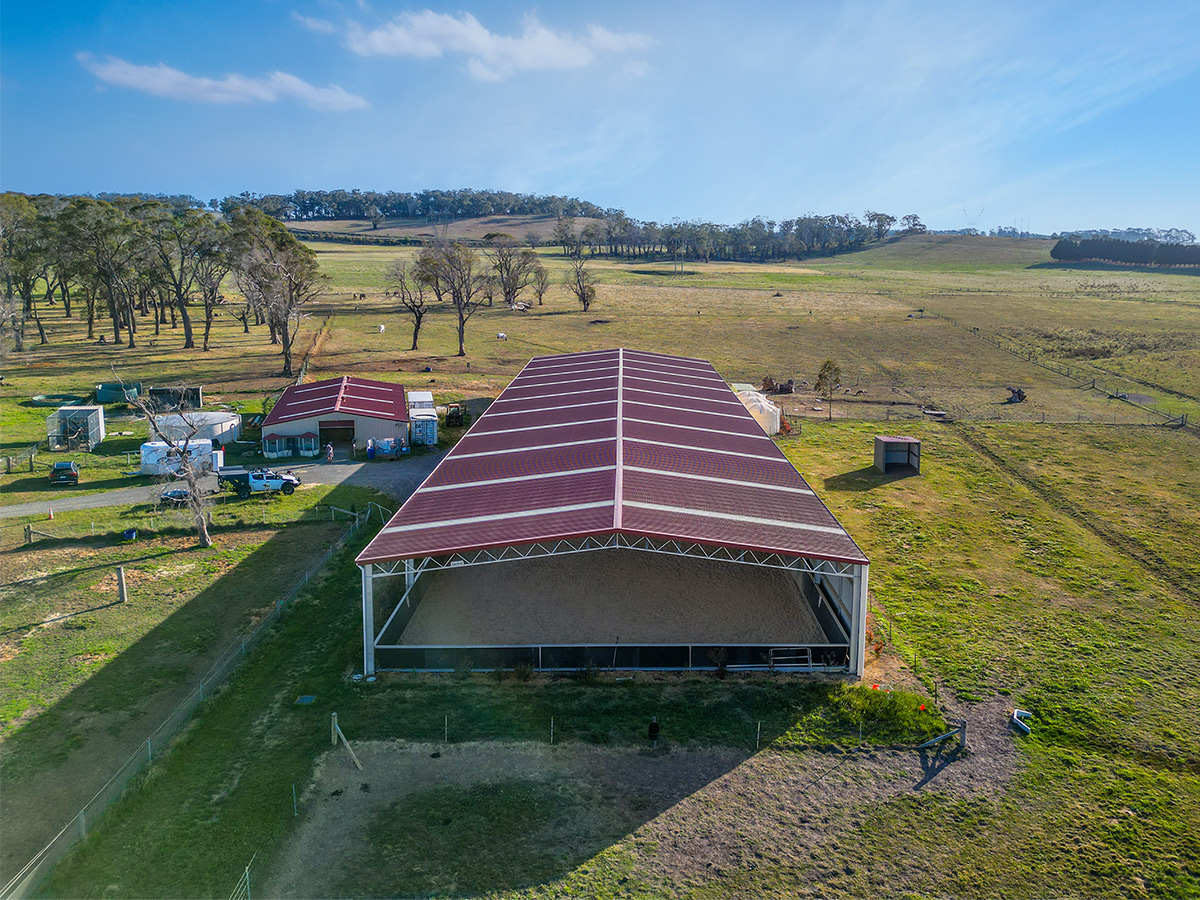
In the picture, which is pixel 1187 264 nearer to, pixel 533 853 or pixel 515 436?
pixel 515 436

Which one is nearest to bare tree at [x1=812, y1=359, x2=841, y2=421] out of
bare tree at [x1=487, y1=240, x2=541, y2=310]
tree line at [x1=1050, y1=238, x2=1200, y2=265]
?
bare tree at [x1=487, y1=240, x2=541, y2=310]

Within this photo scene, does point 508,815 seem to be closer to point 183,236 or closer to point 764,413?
point 764,413

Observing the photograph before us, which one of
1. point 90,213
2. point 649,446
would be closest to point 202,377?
point 90,213

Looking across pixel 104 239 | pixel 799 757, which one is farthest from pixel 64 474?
pixel 104 239

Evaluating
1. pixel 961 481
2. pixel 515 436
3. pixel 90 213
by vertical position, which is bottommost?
pixel 961 481

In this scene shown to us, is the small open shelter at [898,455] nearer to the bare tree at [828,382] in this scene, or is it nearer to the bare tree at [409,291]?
the bare tree at [828,382]

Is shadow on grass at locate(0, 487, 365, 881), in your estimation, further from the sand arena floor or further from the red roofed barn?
the red roofed barn
